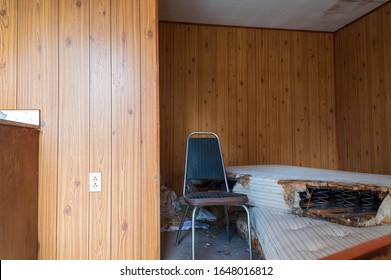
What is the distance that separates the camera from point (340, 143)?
3.56 m

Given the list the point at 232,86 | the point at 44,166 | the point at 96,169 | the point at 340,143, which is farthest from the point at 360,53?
the point at 44,166

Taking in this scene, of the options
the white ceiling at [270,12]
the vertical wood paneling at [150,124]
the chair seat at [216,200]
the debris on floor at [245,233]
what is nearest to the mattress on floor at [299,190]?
the debris on floor at [245,233]

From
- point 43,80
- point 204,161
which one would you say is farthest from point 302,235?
point 43,80

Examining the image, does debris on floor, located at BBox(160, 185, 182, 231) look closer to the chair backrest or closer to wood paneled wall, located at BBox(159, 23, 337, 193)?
wood paneled wall, located at BBox(159, 23, 337, 193)

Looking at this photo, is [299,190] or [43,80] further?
[299,190]

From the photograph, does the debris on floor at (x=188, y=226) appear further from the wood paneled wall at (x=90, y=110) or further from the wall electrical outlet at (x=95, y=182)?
the wall electrical outlet at (x=95, y=182)

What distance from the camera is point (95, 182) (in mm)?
1463

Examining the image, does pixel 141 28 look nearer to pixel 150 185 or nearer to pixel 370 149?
pixel 150 185

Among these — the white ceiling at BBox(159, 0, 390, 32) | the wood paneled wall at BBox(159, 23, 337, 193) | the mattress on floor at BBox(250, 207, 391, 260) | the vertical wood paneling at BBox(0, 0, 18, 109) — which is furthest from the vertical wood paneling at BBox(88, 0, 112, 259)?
the wood paneled wall at BBox(159, 23, 337, 193)

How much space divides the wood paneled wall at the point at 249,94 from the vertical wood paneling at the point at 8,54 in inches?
73.7

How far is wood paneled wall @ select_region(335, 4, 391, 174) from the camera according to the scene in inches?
113

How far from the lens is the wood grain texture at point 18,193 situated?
1.17m

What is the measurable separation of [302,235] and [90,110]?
1.42 m

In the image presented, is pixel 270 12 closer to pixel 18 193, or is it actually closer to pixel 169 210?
pixel 169 210
